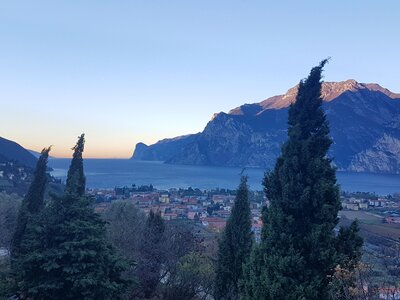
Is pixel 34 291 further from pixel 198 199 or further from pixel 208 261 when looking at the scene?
pixel 198 199

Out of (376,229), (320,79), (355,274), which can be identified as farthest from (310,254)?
(376,229)

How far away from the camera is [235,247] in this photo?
53.0 ft

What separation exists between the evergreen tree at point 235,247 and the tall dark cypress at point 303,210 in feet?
17.0

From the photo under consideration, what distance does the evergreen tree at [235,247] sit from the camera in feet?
52.0

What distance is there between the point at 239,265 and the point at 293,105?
7154 mm

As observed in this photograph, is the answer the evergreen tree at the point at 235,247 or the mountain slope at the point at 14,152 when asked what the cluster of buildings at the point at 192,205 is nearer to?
the evergreen tree at the point at 235,247

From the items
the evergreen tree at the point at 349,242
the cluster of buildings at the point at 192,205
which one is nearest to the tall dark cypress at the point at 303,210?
the evergreen tree at the point at 349,242

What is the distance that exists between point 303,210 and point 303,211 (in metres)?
0.04

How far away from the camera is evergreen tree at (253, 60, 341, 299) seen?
1008 cm

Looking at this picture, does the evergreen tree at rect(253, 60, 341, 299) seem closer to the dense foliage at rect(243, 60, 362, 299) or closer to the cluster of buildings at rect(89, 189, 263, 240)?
the dense foliage at rect(243, 60, 362, 299)

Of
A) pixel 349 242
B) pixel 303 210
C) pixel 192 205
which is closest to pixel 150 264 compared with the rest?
pixel 303 210

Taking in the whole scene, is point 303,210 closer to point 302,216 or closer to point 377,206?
point 302,216

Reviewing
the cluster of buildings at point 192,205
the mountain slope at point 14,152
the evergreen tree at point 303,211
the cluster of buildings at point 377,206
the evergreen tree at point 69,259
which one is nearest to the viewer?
the evergreen tree at point 303,211

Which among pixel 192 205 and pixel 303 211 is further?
pixel 192 205
